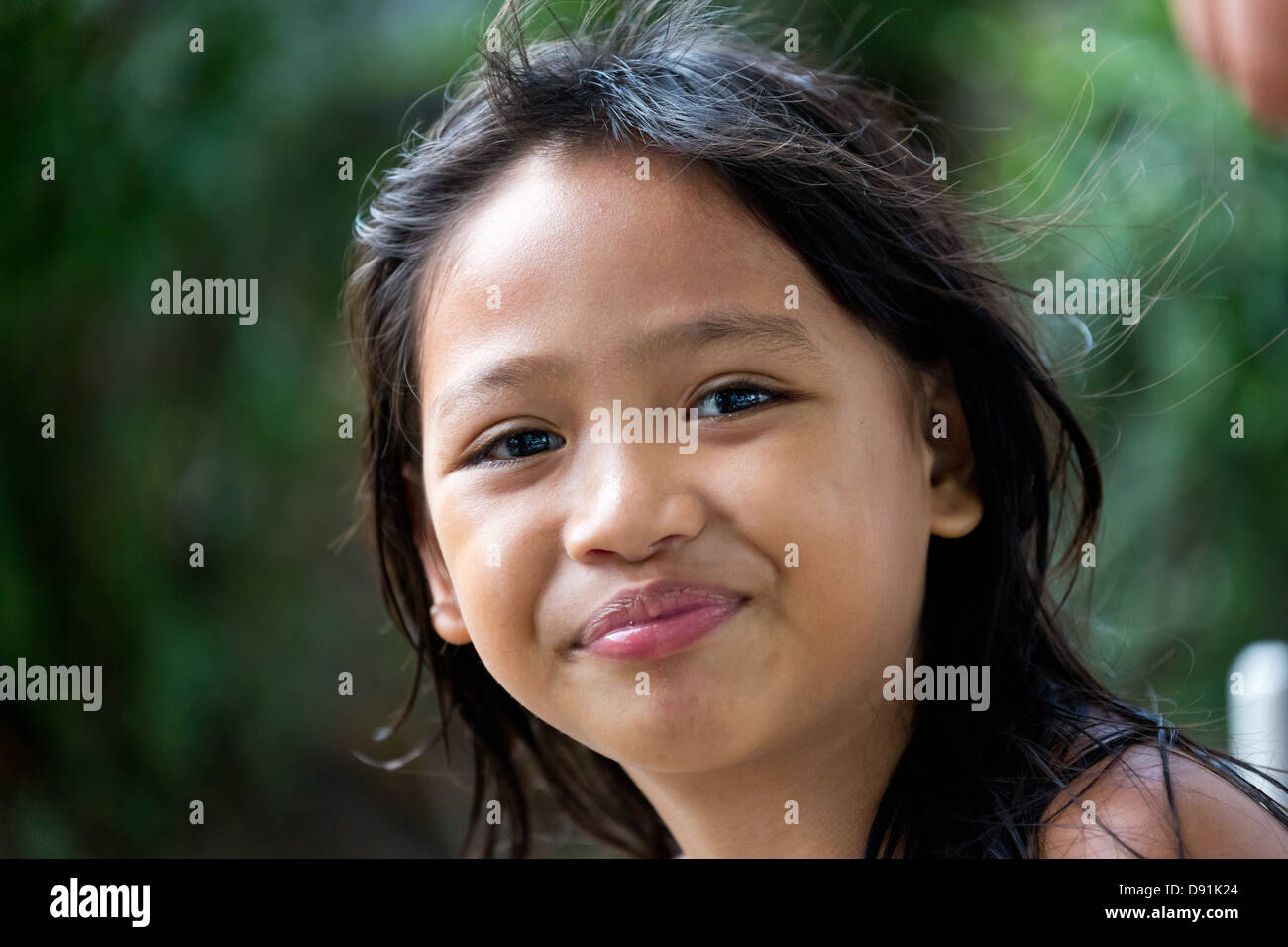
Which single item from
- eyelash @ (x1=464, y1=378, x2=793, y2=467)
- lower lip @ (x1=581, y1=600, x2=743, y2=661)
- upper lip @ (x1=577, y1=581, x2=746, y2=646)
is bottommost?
lower lip @ (x1=581, y1=600, x2=743, y2=661)

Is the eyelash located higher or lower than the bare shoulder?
higher

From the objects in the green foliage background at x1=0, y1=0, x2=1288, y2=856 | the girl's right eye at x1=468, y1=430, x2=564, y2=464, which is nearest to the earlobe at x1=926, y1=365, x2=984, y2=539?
the girl's right eye at x1=468, y1=430, x2=564, y2=464

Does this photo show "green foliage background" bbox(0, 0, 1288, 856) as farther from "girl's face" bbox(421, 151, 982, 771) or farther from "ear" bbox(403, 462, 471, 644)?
"girl's face" bbox(421, 151, 982, 771)

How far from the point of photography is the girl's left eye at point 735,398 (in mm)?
653

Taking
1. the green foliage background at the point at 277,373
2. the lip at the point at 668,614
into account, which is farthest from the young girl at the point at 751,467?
the green foliage background at the point at 277,373

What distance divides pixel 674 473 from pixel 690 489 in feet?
0.04

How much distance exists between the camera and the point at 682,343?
64 centimetres

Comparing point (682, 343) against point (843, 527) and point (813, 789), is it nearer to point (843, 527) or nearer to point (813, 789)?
point (843, 527)

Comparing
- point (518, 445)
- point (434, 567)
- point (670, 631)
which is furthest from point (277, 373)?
point (670, 631)

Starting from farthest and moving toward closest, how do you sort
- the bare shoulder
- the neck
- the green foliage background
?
1. the green foliage background
2. the neck
3. the bare shoulder

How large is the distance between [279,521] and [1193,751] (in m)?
1.12

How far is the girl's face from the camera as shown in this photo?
635 millimetres
